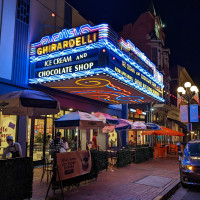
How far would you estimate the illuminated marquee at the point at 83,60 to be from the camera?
35.8ft

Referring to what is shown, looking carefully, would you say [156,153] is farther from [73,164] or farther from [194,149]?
[73,164]

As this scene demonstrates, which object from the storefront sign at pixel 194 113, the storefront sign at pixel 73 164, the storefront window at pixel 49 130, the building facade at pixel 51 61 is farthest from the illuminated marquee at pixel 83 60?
the storefront sign at pixel 194 113

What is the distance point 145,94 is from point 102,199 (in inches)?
428

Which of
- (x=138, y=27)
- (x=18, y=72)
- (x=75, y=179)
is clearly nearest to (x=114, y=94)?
(x=18, y=72)

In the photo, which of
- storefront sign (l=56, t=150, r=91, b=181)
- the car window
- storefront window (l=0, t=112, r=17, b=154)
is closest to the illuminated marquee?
storefront window (l=0, t=112, r=17, b=154)

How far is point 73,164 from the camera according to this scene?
7414mm

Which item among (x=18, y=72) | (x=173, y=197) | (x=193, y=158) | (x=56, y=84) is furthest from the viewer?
(x=56, y=84)

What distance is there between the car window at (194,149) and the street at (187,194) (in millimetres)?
1265

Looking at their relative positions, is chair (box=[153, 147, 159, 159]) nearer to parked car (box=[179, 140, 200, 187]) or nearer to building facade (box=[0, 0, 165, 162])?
building facade (box=[0, 0, 165, 162])

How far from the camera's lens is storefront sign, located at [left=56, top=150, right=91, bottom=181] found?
22.7 feet

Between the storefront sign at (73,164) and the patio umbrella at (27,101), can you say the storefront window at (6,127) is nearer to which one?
the patio umbrella at (27,101)

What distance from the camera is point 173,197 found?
7.48 m

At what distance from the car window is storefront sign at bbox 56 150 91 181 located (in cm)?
407

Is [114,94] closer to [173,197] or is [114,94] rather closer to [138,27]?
[173,197]
